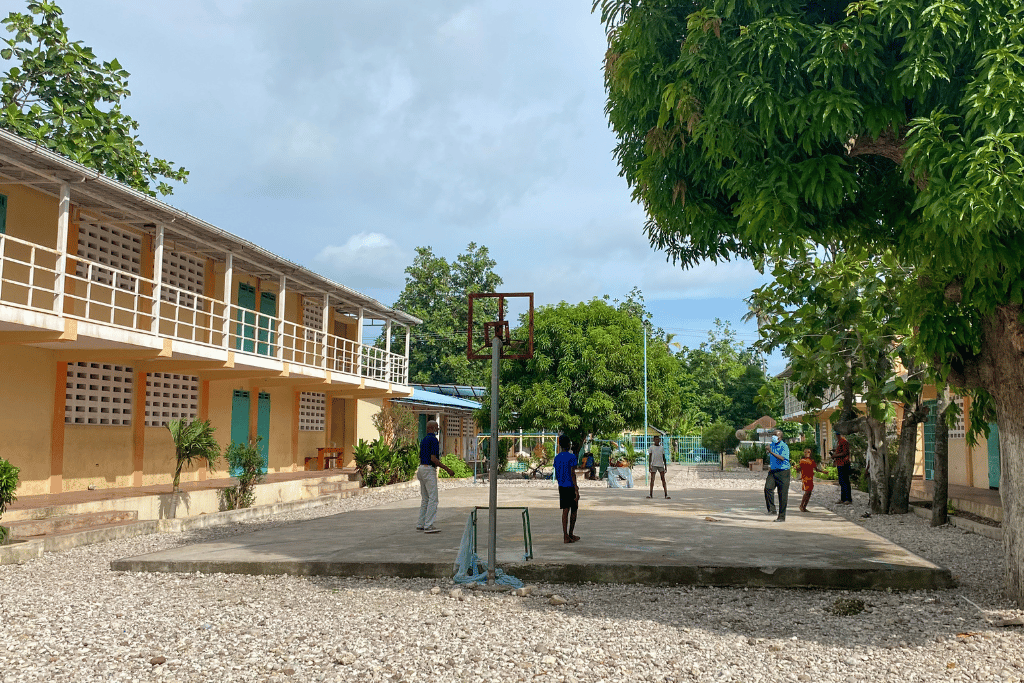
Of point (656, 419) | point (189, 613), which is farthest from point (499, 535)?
point (656, 419)

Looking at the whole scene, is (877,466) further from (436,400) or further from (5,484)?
(436,400)

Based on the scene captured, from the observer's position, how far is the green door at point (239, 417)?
66.7ft

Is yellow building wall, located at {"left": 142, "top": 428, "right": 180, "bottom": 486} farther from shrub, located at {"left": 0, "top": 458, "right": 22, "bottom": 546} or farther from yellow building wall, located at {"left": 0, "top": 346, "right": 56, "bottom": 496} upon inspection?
shrub, located at {"left": 0, "top": 458, "right": 22, "bottom": 546}

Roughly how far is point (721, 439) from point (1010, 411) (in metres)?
39.2

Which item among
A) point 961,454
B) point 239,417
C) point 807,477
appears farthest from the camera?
point 961,454

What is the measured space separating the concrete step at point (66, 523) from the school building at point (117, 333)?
2.13 meters

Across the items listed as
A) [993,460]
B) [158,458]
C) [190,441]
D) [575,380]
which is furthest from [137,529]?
[575,380]

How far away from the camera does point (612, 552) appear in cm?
965

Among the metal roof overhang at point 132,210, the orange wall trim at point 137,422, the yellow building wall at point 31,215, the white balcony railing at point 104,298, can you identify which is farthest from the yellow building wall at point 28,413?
the metal roof overhang at point 132,210

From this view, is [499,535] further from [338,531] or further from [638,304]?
[638,304]

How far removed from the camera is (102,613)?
23.7ft

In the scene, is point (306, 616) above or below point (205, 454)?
below

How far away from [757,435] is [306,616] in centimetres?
4345

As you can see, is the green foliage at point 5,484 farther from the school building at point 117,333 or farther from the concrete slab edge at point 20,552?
the school building at point 117,333
